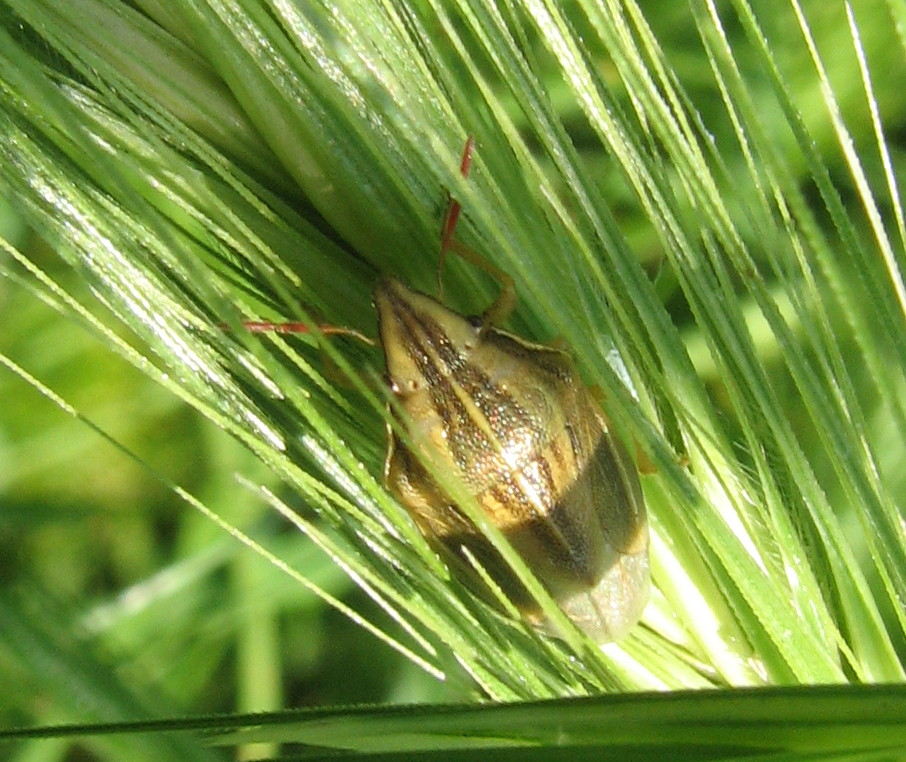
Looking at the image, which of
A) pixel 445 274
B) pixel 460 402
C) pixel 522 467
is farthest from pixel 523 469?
pixel 445 274

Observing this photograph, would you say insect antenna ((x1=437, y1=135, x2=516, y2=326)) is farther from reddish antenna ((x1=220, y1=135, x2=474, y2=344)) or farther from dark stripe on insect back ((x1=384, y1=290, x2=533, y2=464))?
dark stripe on insect back ((x1=384, y1=290, x2=533, y2=464))

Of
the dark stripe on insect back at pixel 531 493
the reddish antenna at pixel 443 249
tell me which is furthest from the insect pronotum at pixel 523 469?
the reddish antenna at pixel 443 249

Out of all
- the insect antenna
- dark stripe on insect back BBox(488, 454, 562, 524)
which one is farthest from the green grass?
dark stripe on insect back BBox(488, 454, 562, 524)

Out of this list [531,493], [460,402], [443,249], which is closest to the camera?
[443,249]

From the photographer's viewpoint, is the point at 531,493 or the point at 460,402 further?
the point at 460,402

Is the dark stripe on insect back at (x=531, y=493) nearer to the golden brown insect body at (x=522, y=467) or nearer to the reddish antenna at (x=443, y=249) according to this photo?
the golden brown insect body at (x=522, y=467)

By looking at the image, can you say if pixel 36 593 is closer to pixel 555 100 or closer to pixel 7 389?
pixel 7 389

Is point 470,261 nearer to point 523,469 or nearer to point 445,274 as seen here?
point 445,274

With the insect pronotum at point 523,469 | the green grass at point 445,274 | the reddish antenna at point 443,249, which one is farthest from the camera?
the insect pronotum at point 523,469
